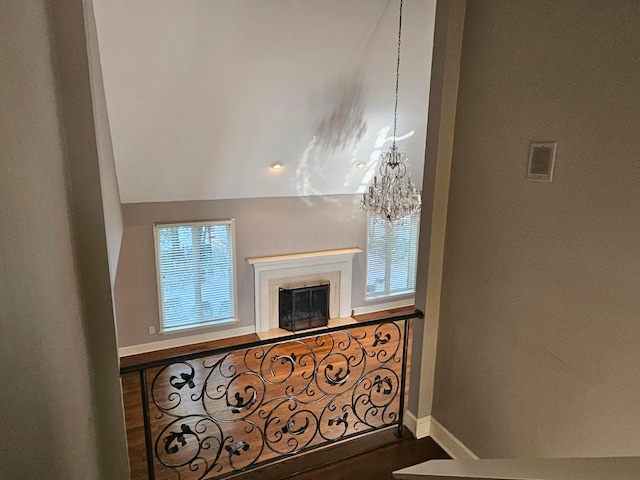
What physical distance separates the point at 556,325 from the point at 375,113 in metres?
3.73

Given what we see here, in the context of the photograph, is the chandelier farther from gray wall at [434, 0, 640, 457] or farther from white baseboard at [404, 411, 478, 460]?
white baseboard at [404, 411, 478, 460]

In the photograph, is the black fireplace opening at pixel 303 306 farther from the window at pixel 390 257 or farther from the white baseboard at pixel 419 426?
the white baseboard at pixel 419 426

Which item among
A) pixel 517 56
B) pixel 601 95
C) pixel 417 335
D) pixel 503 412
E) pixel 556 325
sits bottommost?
pixel 503 412

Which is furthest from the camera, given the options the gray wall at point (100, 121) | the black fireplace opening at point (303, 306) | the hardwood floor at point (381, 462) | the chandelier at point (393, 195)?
the black fireplace opening at point (303, 306)

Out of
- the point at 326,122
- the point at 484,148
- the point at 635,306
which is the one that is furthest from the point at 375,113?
the point at 635,306

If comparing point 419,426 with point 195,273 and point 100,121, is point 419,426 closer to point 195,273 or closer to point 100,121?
point 100,121

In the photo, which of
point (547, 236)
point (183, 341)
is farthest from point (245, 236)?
point (547, 236)

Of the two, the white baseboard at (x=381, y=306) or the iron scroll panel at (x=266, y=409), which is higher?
the iron scroll panel at (x=266, y=409)

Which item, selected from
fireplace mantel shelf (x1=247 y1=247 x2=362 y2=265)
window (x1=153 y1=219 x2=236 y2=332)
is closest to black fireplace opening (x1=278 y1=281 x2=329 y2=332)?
fireplace mantel shelf (x1=247 y1=247 x2=362 y2=265)

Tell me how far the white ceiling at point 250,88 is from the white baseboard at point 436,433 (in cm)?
333

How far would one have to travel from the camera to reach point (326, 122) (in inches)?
207

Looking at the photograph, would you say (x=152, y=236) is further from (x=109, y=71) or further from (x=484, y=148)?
(x=484, y=148)

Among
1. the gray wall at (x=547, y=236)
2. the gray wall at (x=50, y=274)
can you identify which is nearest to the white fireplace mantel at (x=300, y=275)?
the gray wall at (x=547, y=236)

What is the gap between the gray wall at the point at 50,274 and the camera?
1.21 metres
